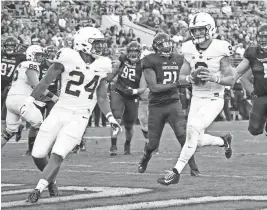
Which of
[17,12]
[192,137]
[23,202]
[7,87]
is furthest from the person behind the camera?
[17,12]

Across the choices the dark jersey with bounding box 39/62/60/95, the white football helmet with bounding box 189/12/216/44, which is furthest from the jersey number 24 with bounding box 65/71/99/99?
the dark jersey with bounding box 39/62/60/95

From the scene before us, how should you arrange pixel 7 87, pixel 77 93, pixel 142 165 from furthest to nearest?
pixel 7 87 < pixel 142 165 < pixel 77 93

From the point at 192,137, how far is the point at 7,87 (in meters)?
5.78

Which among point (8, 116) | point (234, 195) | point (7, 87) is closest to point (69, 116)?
point (234, 195)

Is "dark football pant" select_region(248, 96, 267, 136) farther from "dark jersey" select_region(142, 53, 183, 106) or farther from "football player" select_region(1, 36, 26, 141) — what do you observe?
"football player" select_region(1, 36, 26, 141)

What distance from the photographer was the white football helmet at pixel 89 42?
7.48 metres

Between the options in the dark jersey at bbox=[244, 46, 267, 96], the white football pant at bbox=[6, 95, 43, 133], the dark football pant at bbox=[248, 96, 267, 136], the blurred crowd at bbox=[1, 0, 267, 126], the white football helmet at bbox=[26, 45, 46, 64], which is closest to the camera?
the dark jersey at bbox=[244, 46, 267, 96]

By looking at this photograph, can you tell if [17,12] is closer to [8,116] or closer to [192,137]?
[8,116]

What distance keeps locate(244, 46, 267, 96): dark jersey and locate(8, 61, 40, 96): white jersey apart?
3.00 m

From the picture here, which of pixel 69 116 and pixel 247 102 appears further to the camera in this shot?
pixel 247 102

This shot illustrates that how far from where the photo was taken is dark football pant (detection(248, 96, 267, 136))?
9.88m

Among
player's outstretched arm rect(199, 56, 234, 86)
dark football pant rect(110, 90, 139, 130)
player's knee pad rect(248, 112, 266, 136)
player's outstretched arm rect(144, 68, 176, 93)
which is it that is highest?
player's outstretched arm rect(199, 56, 234, 86)

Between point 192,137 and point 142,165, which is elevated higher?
point 192,137

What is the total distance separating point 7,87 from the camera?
43.0 feet
